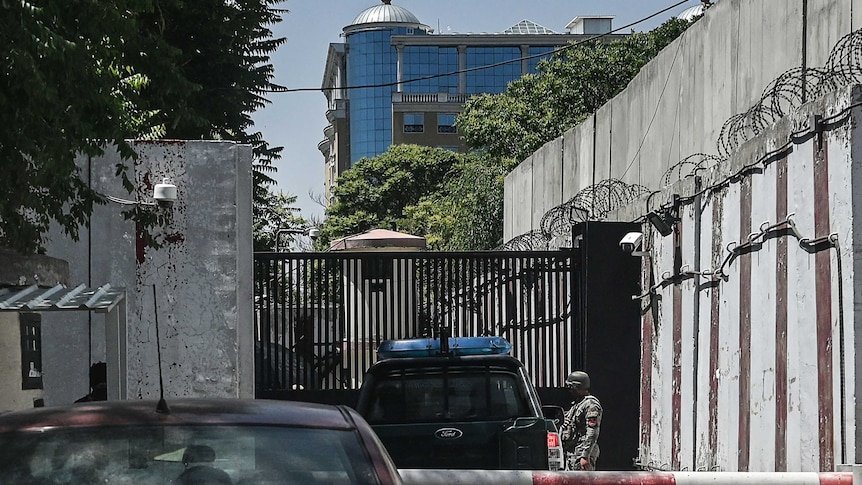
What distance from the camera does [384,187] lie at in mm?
80250

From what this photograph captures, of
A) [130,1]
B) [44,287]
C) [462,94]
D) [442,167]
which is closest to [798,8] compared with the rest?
[130,1]

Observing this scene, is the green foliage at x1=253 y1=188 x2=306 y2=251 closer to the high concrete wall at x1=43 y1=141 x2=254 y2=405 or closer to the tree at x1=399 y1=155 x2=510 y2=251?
the tree at x1=399 y1=155 x2=510 y2=251

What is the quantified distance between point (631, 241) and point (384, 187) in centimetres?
6616

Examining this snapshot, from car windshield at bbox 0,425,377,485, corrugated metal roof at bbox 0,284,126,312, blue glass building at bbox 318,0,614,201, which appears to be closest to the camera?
car windshield at bbox 0,425,377,485

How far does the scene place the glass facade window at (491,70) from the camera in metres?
115

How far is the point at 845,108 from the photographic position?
8.22 m

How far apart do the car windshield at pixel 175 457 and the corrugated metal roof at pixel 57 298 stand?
3.62 metres

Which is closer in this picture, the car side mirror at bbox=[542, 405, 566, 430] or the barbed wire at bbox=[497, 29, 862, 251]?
the barbed wire at bbox=[497, 29, 862, 251]

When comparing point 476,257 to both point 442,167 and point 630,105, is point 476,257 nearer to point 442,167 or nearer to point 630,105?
point 630,105

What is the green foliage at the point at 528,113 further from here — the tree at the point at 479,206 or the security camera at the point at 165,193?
the security camera at the point at 165,193

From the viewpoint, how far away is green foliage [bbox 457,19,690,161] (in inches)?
1793

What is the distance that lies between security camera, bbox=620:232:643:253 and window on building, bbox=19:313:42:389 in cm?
645

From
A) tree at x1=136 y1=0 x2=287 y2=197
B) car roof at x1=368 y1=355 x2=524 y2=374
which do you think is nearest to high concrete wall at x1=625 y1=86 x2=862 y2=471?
car roof at x1=368 y1=355 x2=524 y2=374

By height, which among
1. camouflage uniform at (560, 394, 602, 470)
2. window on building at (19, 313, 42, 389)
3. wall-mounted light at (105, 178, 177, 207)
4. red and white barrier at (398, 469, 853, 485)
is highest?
wall-mounted light at (105, 178, 177, 207)
